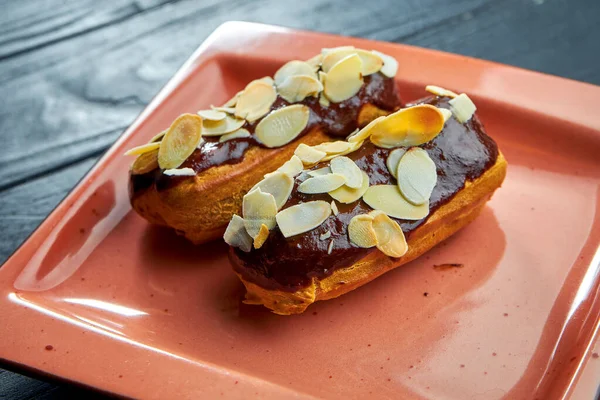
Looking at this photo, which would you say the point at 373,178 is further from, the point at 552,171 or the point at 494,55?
the point at 494,55

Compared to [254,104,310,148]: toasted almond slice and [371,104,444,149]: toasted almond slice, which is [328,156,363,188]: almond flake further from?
[254,104,310,148]: toasted almond slice

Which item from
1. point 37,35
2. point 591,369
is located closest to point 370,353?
point 591,369

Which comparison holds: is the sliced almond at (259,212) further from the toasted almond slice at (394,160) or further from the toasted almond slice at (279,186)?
the toasted almond slice at (394,160)

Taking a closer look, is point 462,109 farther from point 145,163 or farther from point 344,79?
point 145,163

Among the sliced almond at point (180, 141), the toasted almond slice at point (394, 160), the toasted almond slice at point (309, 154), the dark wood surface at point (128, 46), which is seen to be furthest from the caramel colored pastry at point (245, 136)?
the dark wood surface at point (128, 46)

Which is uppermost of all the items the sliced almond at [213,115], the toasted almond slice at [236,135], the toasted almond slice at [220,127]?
the sliced almond at [213,115]

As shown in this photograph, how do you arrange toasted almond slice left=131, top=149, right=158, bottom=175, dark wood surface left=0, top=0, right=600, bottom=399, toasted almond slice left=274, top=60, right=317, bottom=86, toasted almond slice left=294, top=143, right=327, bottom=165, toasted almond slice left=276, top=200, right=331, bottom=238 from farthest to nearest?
dark wood surface left=0, top=0, right=600, bottom=399
toasted almond slice left=274, top=60, right=317, bottom=86
toasted almond slice left=131, top=149, right=158, bottom=175
toasted almond slice left=294, top=143, right=327, bottom=165
toasted almond slice left=276, top=200, right=331, bottom=238

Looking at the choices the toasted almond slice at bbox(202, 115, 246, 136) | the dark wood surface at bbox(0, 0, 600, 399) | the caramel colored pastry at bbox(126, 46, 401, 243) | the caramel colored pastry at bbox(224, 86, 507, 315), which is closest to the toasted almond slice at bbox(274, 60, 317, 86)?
the caramel colored pastry at bbox(126, 46, 401, 243)
